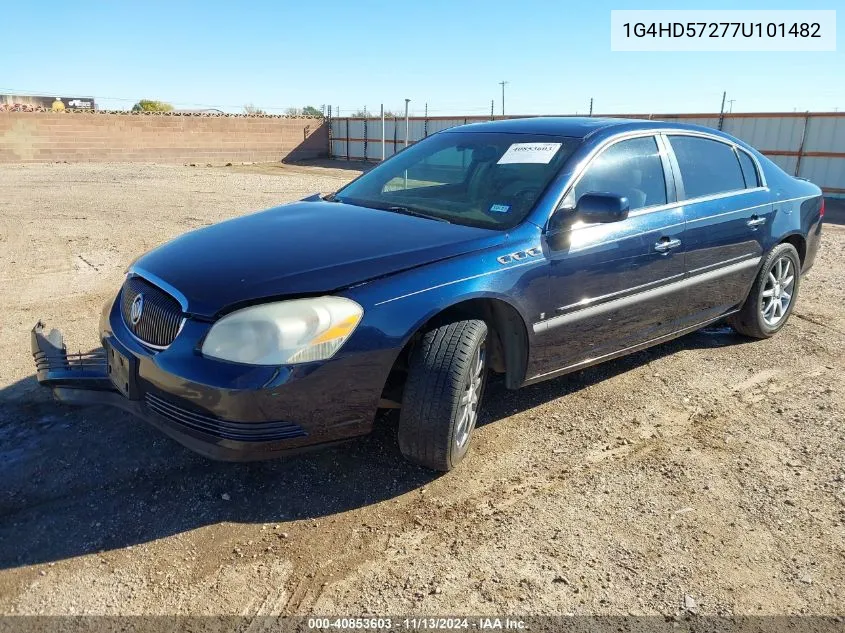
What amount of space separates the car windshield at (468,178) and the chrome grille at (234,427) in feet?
4.52

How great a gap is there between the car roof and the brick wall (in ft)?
91.2

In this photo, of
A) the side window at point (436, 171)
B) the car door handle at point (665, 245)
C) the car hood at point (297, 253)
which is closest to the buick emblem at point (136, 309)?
the car hood at point (297, 253)

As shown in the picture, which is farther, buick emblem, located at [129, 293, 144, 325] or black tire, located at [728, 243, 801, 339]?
black tire, located at [728, 243, 801, 339]

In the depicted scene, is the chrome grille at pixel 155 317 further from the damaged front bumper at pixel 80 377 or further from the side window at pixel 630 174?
the side window at pixel 630 174

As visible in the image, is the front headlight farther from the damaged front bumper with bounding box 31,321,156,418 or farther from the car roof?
the car roof

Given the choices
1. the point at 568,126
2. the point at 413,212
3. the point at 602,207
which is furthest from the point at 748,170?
the point at 413,212

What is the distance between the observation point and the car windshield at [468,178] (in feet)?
11.3

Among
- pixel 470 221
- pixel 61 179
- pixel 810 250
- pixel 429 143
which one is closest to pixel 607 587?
pixel 470 221

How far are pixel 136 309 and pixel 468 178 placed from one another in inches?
77.6

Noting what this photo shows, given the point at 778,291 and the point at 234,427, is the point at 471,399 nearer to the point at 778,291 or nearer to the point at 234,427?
Answer: the point at 234,427

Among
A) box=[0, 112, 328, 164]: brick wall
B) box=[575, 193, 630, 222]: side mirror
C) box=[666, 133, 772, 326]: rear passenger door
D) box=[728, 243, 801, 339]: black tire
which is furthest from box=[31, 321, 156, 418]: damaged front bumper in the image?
box=[0, 112, 328, 164]: brick wall

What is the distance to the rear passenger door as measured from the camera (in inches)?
161

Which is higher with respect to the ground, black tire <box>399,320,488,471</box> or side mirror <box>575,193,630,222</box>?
side mirror <box>575,193,630,222</box>

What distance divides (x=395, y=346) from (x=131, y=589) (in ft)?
4.26
